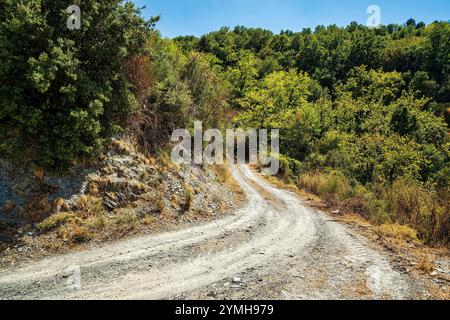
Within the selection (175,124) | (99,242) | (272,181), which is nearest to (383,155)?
(272,181)

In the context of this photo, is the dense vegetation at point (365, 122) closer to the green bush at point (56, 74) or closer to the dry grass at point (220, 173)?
the dry grass at point (220, 173)

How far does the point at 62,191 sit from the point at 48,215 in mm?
863

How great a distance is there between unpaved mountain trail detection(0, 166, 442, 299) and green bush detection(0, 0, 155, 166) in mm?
3399

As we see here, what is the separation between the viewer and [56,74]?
8.64m

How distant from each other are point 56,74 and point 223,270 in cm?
687

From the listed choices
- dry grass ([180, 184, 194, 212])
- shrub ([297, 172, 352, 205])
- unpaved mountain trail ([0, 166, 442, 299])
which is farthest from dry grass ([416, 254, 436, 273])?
dry grass ([180, 184, 194, 212])

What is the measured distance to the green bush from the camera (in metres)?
8.16

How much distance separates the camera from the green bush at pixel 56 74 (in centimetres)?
816

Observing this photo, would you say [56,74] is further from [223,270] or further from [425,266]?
[425,266]

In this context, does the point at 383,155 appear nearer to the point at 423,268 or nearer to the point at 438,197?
the point at 438,197

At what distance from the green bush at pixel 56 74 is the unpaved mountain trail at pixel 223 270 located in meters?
3.40

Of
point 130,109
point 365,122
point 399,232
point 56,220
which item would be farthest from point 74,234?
point 365,122

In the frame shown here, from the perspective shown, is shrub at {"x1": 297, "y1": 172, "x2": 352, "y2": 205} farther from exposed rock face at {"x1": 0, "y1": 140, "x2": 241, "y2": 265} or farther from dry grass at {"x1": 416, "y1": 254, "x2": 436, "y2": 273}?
dry grass at {"x1": 416, "y1": 254, "x2": 436, "y2": 273}

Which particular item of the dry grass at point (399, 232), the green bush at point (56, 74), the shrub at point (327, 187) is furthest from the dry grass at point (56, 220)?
the shrub at point (327, 187)
